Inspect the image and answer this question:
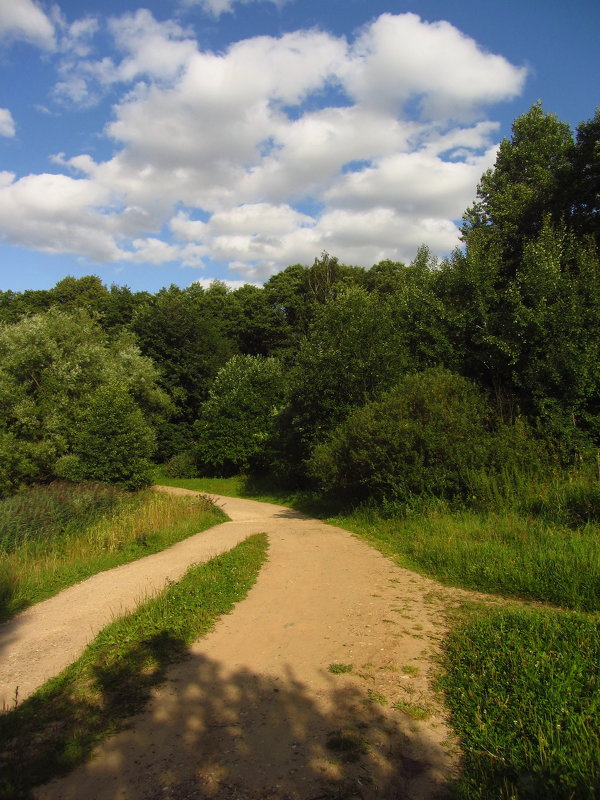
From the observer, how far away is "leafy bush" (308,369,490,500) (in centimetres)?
1257

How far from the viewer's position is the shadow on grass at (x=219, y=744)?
11.1 ft

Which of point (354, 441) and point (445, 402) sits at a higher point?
point (445, 402)

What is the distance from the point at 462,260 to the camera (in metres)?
18.8

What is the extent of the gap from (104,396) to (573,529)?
57.4 feet

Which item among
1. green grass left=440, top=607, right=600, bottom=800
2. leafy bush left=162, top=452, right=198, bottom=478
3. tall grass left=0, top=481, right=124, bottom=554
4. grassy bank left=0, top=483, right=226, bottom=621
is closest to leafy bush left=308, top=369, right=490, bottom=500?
grassy bank left=0, top=483, right=226, bottom=621

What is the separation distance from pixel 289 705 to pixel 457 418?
9.77 m

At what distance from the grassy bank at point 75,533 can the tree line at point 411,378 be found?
4.27 meters

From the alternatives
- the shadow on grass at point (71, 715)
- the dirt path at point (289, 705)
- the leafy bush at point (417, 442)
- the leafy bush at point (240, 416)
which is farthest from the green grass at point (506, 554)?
the leafy bush at point (240, 416)

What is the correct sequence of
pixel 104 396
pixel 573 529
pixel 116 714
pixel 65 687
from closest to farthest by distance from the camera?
pixel 116 714, pixel 65 687, pixel 573 529, pixel 104 396

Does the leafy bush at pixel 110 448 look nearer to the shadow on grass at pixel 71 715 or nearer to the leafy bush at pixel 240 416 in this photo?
the leafy bush at pixel 240 416

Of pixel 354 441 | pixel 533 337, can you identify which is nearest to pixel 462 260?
pixel 533 337

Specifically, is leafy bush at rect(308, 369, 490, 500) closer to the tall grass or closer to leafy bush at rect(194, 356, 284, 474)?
the tall grass

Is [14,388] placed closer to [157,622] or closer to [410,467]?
[410,467]

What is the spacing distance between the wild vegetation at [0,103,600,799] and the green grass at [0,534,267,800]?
8.60 feet
